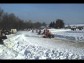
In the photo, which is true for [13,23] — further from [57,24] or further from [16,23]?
[57,24]

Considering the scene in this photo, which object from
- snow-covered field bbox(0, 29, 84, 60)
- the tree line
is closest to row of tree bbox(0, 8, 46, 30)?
the tree line

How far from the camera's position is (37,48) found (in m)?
5.98

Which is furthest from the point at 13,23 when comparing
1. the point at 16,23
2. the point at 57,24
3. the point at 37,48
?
the point at 57,24

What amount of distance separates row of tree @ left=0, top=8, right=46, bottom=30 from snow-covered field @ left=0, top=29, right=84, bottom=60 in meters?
0.14

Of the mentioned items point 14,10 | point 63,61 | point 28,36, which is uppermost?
point 14,10

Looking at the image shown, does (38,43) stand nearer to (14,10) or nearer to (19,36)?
(19,36)

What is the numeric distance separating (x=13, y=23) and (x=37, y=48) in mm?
694

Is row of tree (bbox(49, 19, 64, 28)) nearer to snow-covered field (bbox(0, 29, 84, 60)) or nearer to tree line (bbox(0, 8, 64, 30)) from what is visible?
tree line (bbox(0, 8, 64, 30))

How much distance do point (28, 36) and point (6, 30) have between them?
45cm

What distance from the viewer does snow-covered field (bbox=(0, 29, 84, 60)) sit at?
19.3ft

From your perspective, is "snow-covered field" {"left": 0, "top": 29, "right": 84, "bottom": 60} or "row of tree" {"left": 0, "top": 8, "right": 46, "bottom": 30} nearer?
"snow-covered field" {"left": 0, "top": 29, "right": 84, "bottom": 60}

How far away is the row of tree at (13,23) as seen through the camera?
19.7 feet

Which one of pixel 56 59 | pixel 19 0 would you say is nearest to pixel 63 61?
pixel 56 59

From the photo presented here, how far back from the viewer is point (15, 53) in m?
5.95
